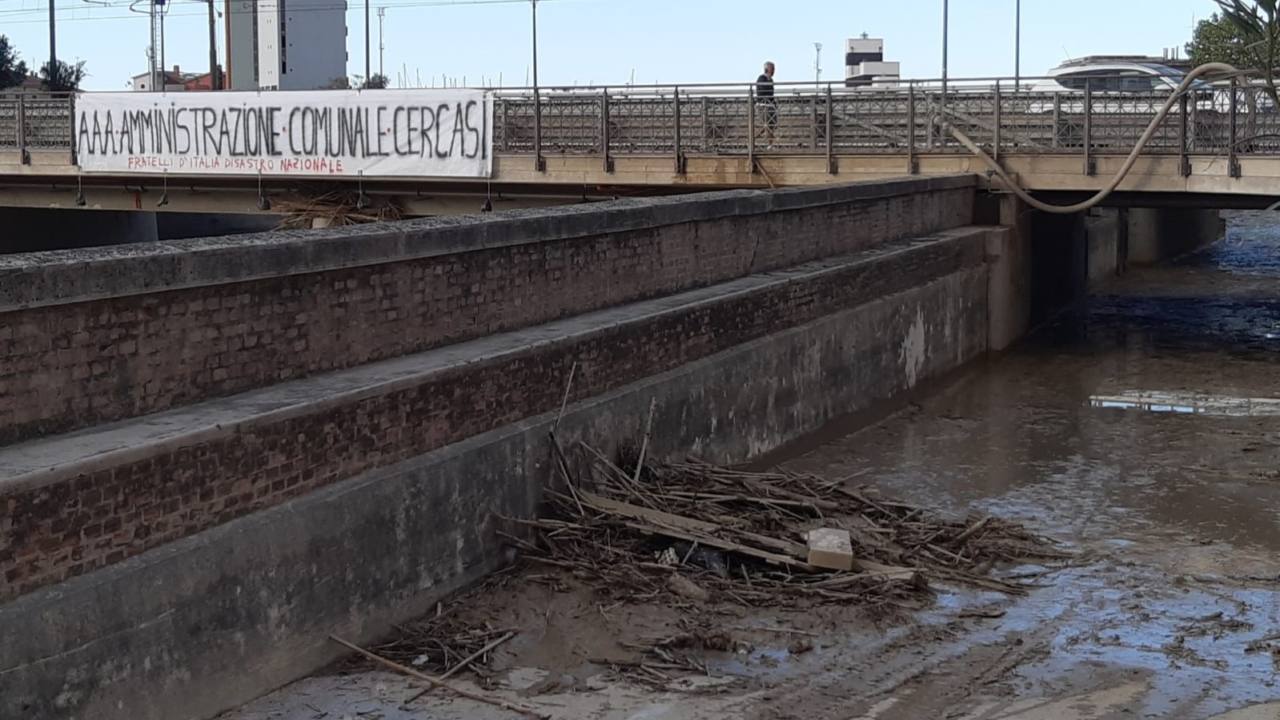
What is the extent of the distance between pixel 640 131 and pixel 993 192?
602 centimetres

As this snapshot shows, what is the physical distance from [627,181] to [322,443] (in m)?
16.9

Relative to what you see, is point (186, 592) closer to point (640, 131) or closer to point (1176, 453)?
point (1176, 453)

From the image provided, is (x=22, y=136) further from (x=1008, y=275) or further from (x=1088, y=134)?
(x=1088, y=134)

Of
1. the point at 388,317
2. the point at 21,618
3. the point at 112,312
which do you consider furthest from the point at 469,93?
the point at 21,618

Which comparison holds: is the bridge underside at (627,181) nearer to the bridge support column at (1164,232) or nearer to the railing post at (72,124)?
the railing post at (72,124)

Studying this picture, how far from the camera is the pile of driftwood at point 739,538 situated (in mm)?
9633

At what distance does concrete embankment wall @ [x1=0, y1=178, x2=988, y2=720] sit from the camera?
6.72 meters

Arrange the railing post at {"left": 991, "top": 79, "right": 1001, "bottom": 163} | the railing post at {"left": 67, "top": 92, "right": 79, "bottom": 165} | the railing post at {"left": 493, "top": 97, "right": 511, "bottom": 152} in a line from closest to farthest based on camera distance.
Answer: the railing post at {"left": 991, "top": 79, "right": 1001, "bottom": 163} < the railing post at {"left": 493, "top": 97, "right": 511, "bottom": 152} < the railing post at {"left": 67, "top": 92, "right": 79, "bottom": 165}

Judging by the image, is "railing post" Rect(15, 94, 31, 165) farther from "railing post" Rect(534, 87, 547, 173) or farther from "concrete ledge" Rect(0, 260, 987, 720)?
"concrete ledge" Rect(0, 260, 987, 720)

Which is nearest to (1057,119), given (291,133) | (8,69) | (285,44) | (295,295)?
(291,133)

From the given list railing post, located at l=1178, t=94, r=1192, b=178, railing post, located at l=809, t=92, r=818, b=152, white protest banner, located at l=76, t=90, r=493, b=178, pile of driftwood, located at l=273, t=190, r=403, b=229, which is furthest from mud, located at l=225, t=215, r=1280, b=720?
pile of driftwood, located at l=273, t=190, r=403, b=229

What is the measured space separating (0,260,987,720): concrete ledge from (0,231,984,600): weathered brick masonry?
10cm

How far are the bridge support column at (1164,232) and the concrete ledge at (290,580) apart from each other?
24.7 meters

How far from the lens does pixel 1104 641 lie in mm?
9133
